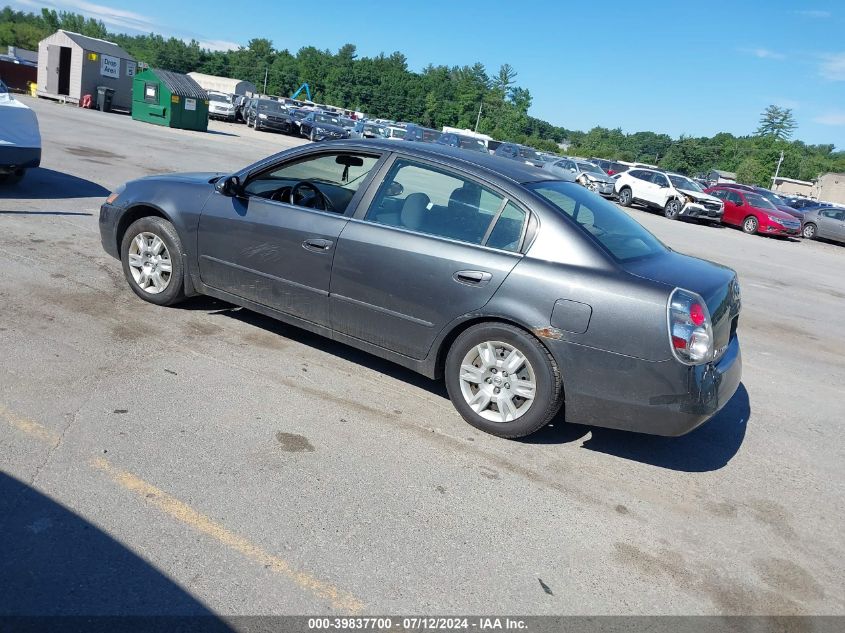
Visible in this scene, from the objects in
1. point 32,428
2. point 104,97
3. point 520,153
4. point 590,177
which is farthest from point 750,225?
point 104,97

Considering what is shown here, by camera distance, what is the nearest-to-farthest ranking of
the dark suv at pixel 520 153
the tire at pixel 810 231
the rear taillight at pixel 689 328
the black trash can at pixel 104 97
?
the rear taillight at pixel 689 328, the tire at pixel 810 231, the black trash can at pixel 104 97, the dark suv at pixel 520 153

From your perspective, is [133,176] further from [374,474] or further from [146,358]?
[374,474]

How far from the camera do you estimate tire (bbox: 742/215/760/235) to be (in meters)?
25.6

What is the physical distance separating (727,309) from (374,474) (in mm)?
2366

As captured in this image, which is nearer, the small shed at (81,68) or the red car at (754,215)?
the red car at (754,215)

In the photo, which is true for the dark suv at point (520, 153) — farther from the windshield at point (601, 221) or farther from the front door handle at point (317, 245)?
the front door handle at point (317, 245)

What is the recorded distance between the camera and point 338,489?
360 cm

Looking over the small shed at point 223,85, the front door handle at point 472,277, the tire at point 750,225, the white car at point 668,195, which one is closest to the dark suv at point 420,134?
the white car at point 668,195

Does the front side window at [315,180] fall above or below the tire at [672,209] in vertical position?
above

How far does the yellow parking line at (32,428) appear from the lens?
370cm

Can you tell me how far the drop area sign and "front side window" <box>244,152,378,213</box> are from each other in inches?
1307

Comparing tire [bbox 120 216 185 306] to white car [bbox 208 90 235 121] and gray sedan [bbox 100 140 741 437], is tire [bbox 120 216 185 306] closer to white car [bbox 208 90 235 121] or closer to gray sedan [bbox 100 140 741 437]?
gray sedan [bbox 100 140 741 437]

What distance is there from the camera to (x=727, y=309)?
440 centimetres

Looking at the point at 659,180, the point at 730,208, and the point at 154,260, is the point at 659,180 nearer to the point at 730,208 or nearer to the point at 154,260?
the point at 730,208
